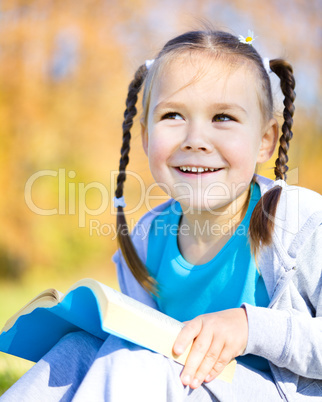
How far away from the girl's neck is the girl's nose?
0.59ft

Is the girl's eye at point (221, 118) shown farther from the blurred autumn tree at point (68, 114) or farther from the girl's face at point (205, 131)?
the blurred autumn tree at point (68, 114)

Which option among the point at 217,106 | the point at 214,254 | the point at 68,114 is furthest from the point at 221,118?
the point at 68,114

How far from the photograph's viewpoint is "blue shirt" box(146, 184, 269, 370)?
1.10 meters

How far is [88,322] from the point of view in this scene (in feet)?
3.12

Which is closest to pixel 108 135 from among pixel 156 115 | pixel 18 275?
pixel 18 275

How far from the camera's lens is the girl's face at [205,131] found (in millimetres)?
1106

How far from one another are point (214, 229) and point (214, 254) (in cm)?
6

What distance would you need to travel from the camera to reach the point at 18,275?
10.3ft

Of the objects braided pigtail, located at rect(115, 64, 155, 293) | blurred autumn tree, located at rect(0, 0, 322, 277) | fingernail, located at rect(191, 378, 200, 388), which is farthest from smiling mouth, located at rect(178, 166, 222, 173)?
blurred autumn tree, located at rect(0, 0, 322, 277)

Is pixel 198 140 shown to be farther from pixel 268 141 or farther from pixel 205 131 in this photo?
pixel 268 141

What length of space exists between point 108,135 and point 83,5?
833mm

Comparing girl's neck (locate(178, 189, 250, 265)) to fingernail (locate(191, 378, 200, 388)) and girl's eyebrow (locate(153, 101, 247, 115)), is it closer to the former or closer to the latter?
girl's eyebrow (locate(153, 101, 247, 115))

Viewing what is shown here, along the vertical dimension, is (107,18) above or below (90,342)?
above

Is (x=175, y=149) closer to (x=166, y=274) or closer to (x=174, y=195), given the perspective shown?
(x=174, y=195)
